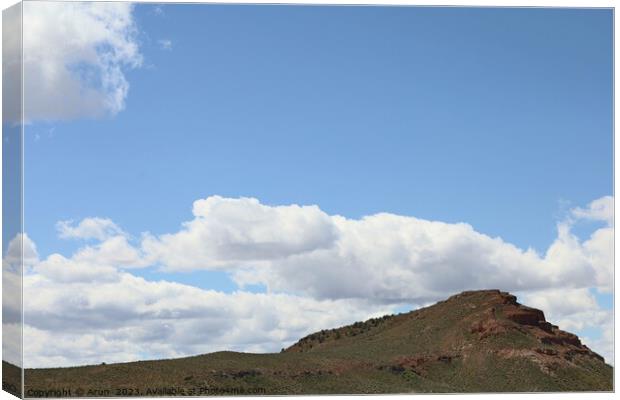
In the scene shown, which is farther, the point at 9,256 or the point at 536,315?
the point at 536,315

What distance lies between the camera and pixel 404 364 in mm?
52531

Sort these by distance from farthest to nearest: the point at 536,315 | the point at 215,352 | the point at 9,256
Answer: the point at 536,315 < the point at 215,352 < the point at 9,256

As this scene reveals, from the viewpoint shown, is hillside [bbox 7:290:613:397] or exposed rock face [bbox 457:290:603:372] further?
exposed rock face [bbox 457:290:603:372]

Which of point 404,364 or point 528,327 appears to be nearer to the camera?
point 404,364

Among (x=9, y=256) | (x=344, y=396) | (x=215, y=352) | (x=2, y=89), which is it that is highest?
(x=2, y=89)

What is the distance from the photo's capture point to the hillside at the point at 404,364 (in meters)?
45.5

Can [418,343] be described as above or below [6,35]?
below

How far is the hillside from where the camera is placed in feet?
149

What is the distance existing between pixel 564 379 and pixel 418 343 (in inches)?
359

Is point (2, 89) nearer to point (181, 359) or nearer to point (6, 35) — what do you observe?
point (6, 35)

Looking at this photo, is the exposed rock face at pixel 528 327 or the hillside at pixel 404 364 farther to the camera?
the exposed rock face at pixel 528 327

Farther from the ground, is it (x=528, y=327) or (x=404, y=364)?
(x=528, y=327)

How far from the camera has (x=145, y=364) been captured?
4766 cm

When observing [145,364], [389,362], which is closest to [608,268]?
[389,362]
